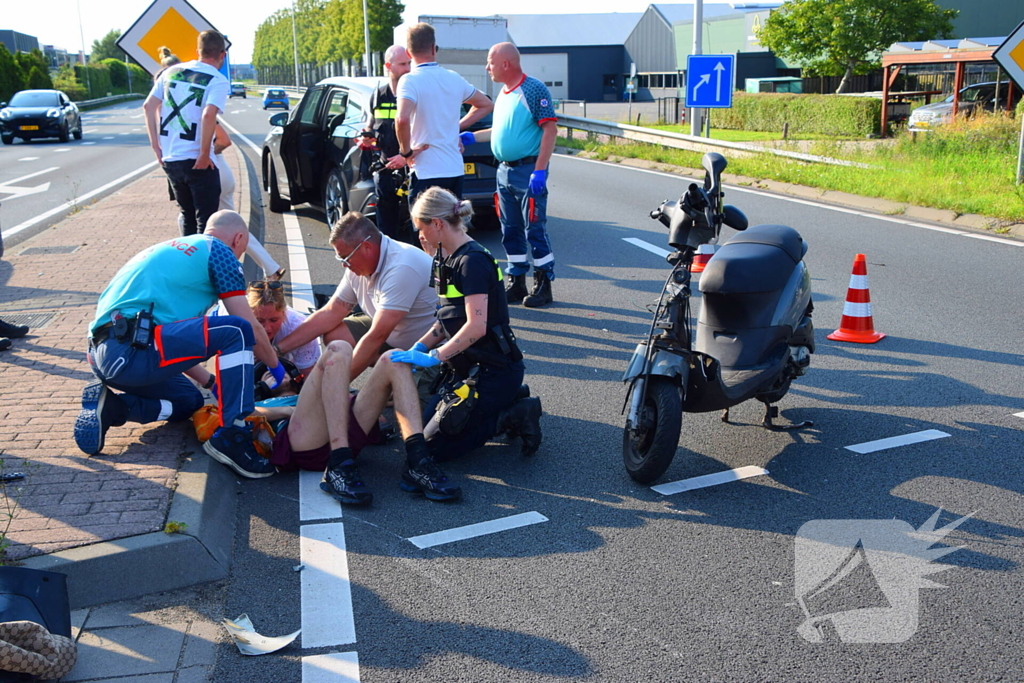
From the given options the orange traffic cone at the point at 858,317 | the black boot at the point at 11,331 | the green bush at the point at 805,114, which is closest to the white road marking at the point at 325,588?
the black boot at the point at 11,331

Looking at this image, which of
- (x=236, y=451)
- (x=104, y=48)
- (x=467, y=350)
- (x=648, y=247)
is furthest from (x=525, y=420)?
(x=104, y=48)

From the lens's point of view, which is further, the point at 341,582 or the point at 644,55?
the point at 644,55

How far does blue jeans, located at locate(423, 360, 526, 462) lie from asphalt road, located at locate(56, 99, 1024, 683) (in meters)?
0.15

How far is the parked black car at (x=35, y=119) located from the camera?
31156 millimetres

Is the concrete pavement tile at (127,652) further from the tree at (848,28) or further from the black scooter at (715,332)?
the tree at (848,28)

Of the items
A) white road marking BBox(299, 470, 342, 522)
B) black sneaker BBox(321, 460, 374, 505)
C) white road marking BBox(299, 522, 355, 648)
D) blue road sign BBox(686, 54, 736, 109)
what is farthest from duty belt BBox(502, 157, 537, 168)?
blue road sign BBox(686, 54, 736, 109)

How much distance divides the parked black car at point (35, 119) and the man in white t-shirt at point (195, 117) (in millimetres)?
26429

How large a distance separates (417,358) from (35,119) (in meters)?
31.3

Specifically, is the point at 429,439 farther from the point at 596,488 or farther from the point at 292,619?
the point at 292,619

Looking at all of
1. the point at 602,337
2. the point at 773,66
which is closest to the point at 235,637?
the point at 602,337

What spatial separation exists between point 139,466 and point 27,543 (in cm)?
91

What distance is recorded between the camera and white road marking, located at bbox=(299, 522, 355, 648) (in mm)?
3490

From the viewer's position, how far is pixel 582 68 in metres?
72.9

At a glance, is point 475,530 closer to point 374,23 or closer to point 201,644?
point 201,644
